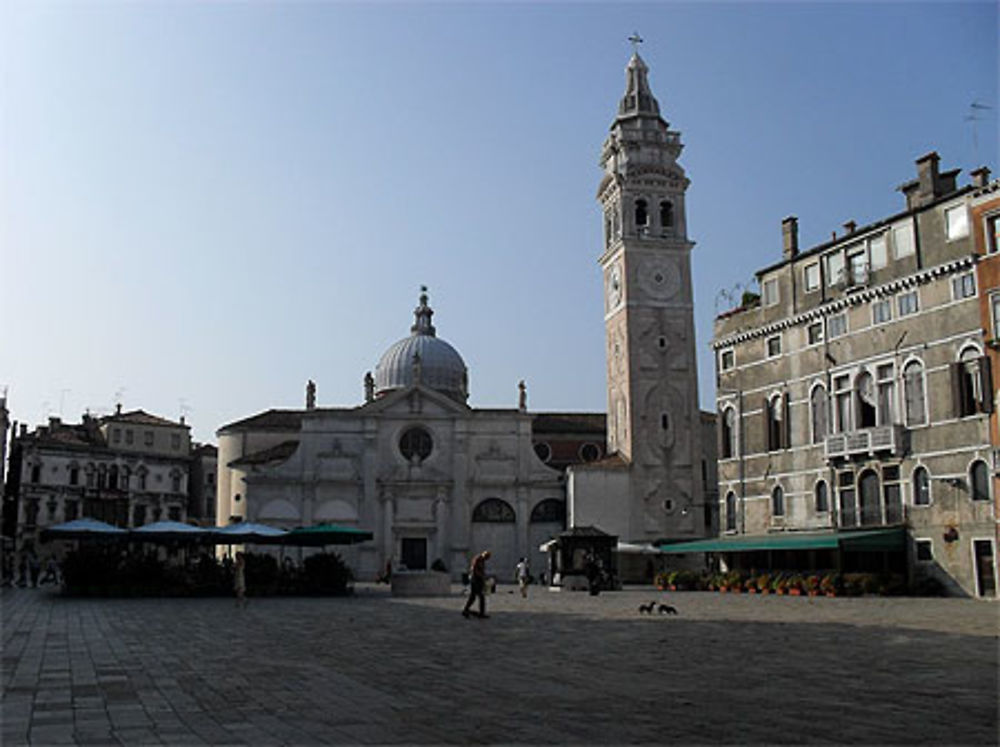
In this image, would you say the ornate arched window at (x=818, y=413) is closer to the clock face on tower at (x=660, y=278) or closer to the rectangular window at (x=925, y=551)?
the rectangular window at (x=925, y=551)

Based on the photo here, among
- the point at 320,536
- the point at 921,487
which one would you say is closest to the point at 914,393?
the point at 921,487

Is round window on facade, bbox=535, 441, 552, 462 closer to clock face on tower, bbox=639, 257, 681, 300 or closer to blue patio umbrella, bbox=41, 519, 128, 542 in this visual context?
clock face on tower, bbox=639, 257, 681, 300

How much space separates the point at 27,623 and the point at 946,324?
28.1m

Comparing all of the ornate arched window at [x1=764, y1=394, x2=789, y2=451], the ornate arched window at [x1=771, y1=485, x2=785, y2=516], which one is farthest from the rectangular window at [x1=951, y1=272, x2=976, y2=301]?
the ornate arched window at [x1=771, y1=485, x2=785, y2=516]

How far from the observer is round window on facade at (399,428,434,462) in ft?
189

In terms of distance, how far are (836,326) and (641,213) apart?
64.7 ft

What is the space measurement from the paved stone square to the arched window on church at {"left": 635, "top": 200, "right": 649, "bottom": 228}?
119 ft

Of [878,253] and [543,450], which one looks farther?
[543,450]

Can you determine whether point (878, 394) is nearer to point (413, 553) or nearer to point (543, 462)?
point (543, 462)

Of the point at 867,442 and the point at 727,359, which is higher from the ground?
the point at 727,359

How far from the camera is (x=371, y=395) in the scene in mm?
66438

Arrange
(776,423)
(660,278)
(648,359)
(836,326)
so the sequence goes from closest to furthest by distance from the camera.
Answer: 1. (836,326)
2. (776,423)
3. (648,359)
4. (660,278)

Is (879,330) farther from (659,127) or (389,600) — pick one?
(659,127)

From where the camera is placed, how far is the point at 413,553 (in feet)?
186
